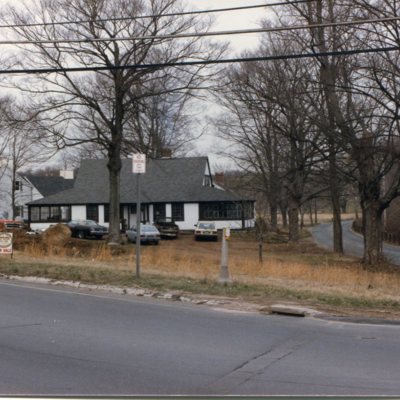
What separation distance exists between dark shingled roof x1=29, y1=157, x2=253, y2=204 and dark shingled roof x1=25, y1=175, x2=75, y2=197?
24672mm

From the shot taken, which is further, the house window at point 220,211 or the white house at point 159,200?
the white house at point 159,200

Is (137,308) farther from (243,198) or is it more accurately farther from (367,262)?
(243,198)

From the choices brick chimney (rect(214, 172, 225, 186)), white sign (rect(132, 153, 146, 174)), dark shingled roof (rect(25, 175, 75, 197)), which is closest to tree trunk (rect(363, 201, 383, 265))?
white sign (rect(132, 153, 146, 174))

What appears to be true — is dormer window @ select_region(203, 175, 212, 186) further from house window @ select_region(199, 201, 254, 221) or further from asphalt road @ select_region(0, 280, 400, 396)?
asphalt road @ select_region(0, 280, 400, 396)

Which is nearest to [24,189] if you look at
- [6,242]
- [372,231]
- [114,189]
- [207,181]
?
[207,181]

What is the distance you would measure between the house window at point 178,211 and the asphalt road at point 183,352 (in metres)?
41.5

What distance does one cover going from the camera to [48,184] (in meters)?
84.4

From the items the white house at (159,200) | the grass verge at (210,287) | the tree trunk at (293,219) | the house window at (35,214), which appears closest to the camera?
the grass verge at (210,287)

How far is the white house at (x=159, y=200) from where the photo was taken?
5290cm

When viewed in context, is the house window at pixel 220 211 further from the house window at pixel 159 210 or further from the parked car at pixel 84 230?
the parked car at pixel 84 230

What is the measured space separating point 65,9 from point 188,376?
89.9 ft

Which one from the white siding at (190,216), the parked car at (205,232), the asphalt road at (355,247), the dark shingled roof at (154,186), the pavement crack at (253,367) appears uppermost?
the dark shingled roof at (154,186)

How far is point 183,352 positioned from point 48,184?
79761mm

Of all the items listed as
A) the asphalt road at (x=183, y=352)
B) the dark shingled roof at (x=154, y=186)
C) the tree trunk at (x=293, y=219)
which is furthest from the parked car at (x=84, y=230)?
the asphalt road at (x=183, y=352)
